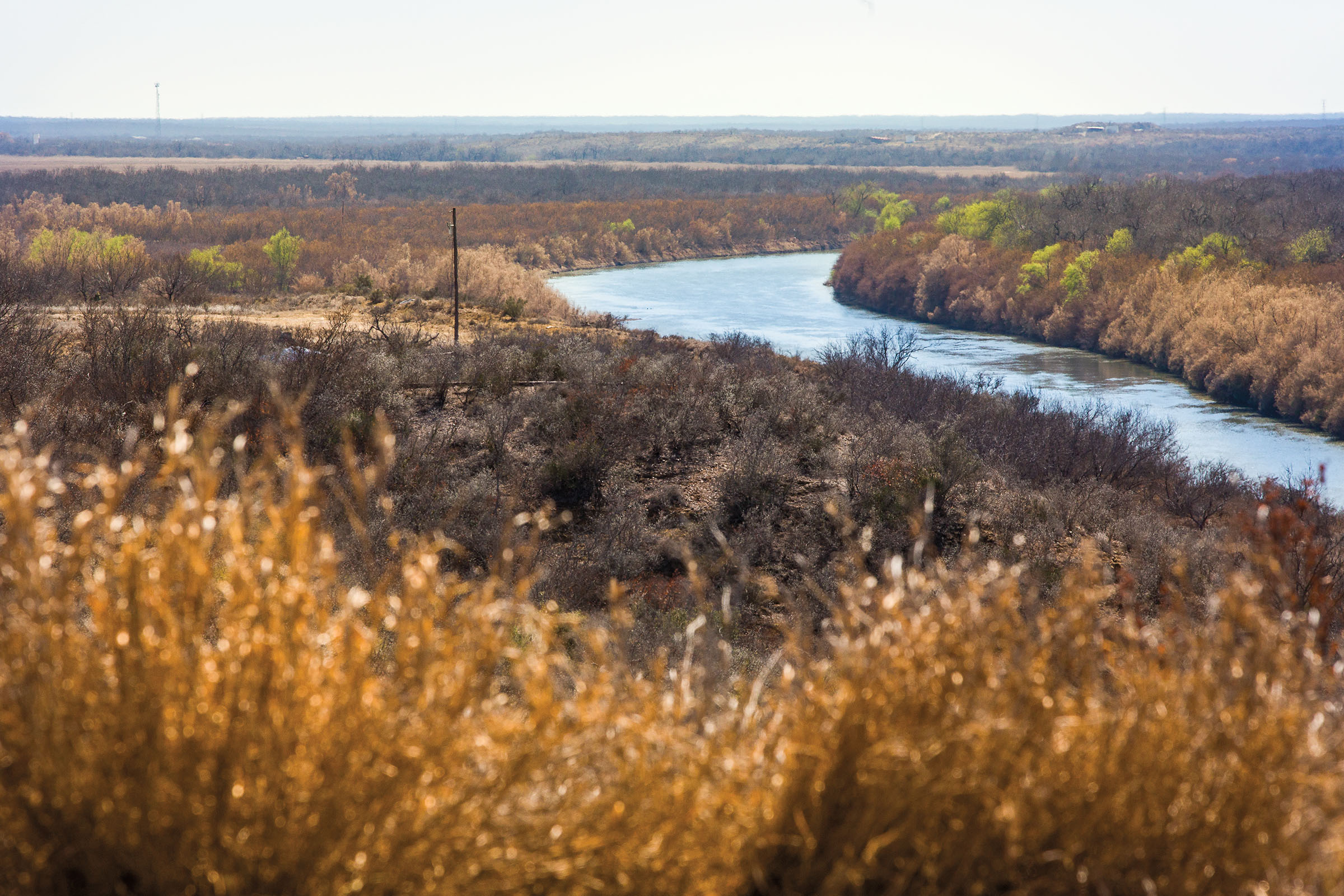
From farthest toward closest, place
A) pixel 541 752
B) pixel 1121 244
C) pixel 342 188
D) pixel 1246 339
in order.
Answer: pixel 342 188
pixel 1121 244
pixel 1246 339
pixel 541 752

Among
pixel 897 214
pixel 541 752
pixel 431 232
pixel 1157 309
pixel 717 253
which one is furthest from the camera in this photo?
pixel 897 214

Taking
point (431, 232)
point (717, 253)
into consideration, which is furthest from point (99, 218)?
point (717, 253)

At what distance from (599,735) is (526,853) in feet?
1.13

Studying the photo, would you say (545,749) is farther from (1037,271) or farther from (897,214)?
(897,214)

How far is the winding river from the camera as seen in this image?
29.8m

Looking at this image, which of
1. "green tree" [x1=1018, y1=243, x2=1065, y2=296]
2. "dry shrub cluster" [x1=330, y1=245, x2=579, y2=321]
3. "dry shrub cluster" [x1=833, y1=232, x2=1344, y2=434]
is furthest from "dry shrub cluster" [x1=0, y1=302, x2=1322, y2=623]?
"green tree" [x1=1018, y1=243, x2=1065, y2=296]

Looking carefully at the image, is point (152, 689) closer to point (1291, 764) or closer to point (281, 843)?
point (281, 843)

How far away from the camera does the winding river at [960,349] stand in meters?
29.8

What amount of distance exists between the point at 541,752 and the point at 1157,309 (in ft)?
149

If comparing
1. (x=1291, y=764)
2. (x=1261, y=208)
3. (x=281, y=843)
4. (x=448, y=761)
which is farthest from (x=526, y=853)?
(x=1261, y=208)

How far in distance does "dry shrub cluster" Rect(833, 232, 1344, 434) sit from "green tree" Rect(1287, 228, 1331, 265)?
3.38 m

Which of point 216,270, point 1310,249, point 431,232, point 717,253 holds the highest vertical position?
point 431,232

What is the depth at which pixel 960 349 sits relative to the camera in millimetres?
44938

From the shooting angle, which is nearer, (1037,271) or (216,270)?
(216,270)
